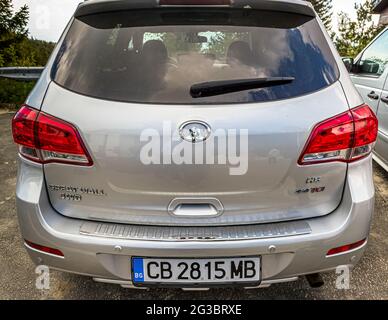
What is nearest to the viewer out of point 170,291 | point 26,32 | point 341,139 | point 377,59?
point 341,139

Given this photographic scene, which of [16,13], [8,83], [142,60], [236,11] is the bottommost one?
[8,83]

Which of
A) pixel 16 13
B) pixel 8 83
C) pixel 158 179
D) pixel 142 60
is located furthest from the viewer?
pixel 16 13

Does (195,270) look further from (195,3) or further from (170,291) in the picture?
(195,3)

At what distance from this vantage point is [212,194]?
1560 mm

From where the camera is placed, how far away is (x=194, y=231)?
5.23ft

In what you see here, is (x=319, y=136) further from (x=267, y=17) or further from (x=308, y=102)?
(x=267, y=17)

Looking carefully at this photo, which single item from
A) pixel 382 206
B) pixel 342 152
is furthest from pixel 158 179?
pixel 382 206

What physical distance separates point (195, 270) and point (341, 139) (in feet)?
2.84

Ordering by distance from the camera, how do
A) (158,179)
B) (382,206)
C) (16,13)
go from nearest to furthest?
1. (158,179)
2. (382,206)
3. (16,13)

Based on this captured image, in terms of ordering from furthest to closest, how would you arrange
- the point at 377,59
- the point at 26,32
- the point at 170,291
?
the point at 26,32 < the point at 377,59 < the point at 170,291

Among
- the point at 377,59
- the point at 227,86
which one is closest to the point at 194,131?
the point at 227,86

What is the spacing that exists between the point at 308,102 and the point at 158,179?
73cm

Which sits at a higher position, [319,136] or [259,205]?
[319,136]

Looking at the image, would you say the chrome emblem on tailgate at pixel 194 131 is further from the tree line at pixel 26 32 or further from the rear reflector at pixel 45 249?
the tree line at pixel 26 32
